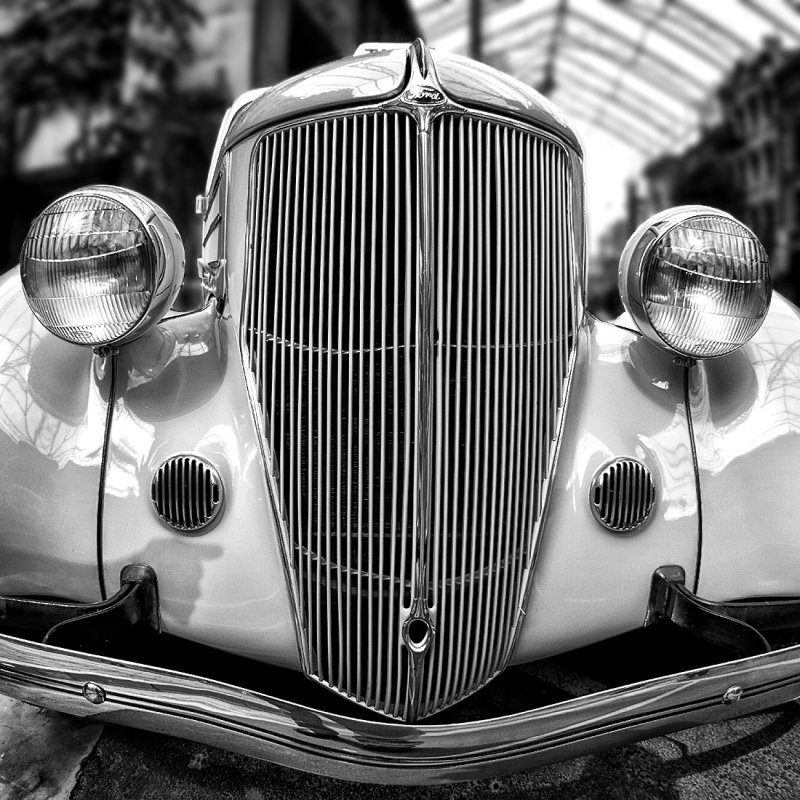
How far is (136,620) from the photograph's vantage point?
1570 millimetres

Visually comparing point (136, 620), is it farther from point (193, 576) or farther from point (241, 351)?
point (241, 351)

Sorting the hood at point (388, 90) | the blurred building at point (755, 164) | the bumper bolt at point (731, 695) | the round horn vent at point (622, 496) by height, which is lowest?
the blurred building at point (755, 164)

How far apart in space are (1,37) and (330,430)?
9170 millimetres

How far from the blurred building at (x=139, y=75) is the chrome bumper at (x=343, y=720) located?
7773 millimetres

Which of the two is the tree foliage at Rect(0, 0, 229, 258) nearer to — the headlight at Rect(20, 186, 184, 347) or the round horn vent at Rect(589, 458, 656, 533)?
the headlight at Rect(20, 186, 184, 347)

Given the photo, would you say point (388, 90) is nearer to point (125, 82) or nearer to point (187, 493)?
point (187, 493)

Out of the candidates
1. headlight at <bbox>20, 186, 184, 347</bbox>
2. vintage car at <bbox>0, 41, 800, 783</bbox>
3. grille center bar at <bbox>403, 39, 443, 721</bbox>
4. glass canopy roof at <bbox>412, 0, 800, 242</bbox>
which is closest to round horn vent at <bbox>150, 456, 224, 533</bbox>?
vintage car at <bbox>0, 41, 800, 783</bbox>

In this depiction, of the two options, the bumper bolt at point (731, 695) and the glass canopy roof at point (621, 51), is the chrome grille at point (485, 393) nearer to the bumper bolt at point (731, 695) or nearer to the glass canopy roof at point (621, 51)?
the bumper bolt at point (731, 695)

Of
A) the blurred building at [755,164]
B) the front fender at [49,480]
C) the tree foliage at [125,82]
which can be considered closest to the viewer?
the front fender at [49,480]

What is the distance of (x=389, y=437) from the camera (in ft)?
5.21

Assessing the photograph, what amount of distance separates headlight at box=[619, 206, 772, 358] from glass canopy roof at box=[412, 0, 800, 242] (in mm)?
6737

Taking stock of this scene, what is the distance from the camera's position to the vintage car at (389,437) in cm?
156

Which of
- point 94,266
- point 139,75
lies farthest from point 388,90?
point 139,75

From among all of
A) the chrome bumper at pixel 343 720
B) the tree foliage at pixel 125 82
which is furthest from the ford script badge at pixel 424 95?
the tree foliage at pixel 125 82
